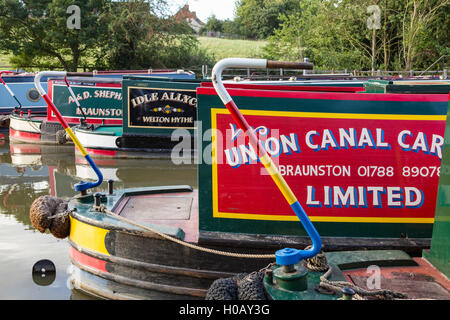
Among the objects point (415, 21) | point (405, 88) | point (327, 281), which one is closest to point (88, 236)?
point (327, 281)

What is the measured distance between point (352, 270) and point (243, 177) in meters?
1.23

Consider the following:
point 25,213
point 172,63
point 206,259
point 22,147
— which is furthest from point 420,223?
point 172,63

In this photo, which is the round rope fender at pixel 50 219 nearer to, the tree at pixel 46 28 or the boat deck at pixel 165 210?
the boat deck at pixel 165 210

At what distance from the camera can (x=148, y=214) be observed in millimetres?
5203

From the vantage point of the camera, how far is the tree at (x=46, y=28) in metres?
27.7

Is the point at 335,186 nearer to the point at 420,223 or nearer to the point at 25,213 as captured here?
the point at 420,223

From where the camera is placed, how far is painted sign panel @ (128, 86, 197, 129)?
12.1 meters

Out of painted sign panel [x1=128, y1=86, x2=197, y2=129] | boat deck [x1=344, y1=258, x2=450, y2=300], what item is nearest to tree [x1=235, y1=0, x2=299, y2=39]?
painted sign panel [x1=128, y1=86, x2=197, y2=129]

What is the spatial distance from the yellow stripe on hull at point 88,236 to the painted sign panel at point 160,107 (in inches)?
288

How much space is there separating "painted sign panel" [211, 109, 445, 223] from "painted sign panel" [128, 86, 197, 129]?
798 centimetres

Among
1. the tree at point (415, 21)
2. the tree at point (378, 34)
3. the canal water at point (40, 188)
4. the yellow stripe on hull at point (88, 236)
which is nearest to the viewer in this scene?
the yellow stripe on hull at point (88, 236)

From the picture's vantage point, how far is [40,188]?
9.98 metres

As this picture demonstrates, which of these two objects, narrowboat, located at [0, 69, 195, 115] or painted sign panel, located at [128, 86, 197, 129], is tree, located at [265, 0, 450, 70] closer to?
narrowboat, located at [0, 69, 195, 115]

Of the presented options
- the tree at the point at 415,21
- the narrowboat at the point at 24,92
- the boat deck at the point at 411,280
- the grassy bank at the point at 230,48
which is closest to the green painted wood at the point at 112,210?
the boat deck at the point at 411,280
